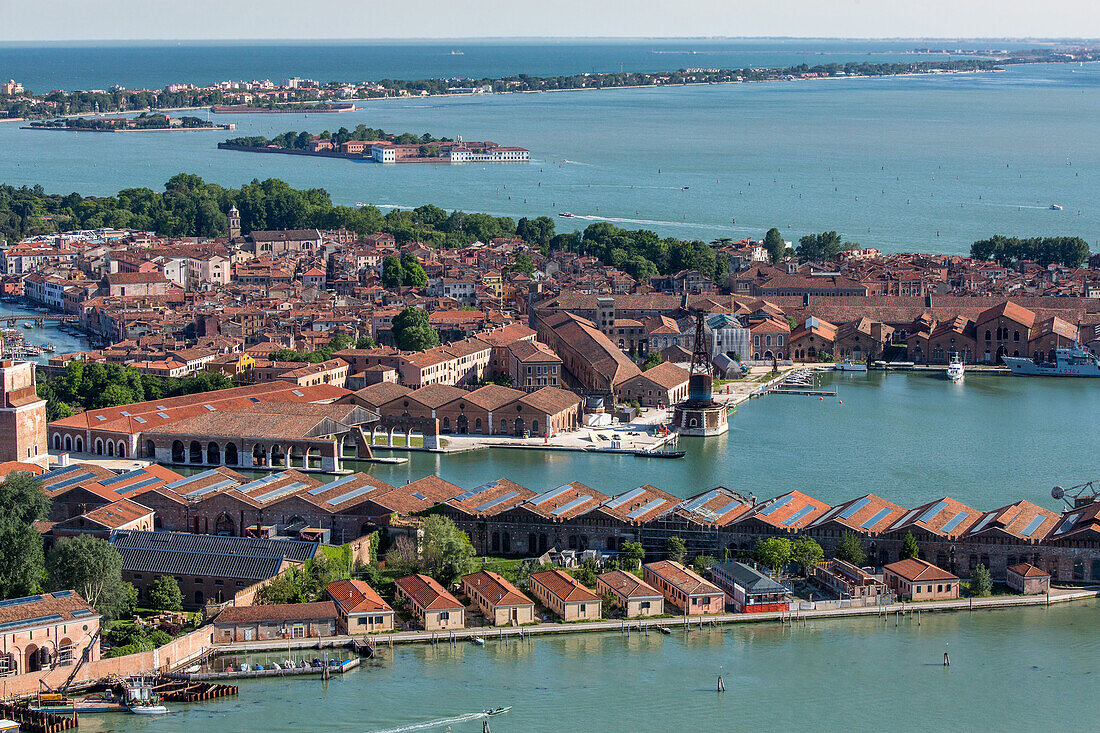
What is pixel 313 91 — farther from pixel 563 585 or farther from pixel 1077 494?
pixel 563 585

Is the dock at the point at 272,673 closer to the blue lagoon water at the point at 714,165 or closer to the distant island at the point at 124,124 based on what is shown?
the blue lagoon water at the point at 714,165

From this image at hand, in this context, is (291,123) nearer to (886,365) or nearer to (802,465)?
(886,365)

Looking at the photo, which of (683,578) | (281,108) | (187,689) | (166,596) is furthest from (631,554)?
(281,108)

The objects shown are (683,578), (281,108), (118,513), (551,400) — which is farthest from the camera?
(281,108)

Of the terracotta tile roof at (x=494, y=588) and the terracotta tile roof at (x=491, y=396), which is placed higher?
the terracotta tile roof at (x=494, y=588)

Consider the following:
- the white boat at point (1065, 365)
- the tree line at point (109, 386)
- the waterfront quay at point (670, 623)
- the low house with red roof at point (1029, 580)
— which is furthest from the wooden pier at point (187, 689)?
the white boat at point (1065, 365)
